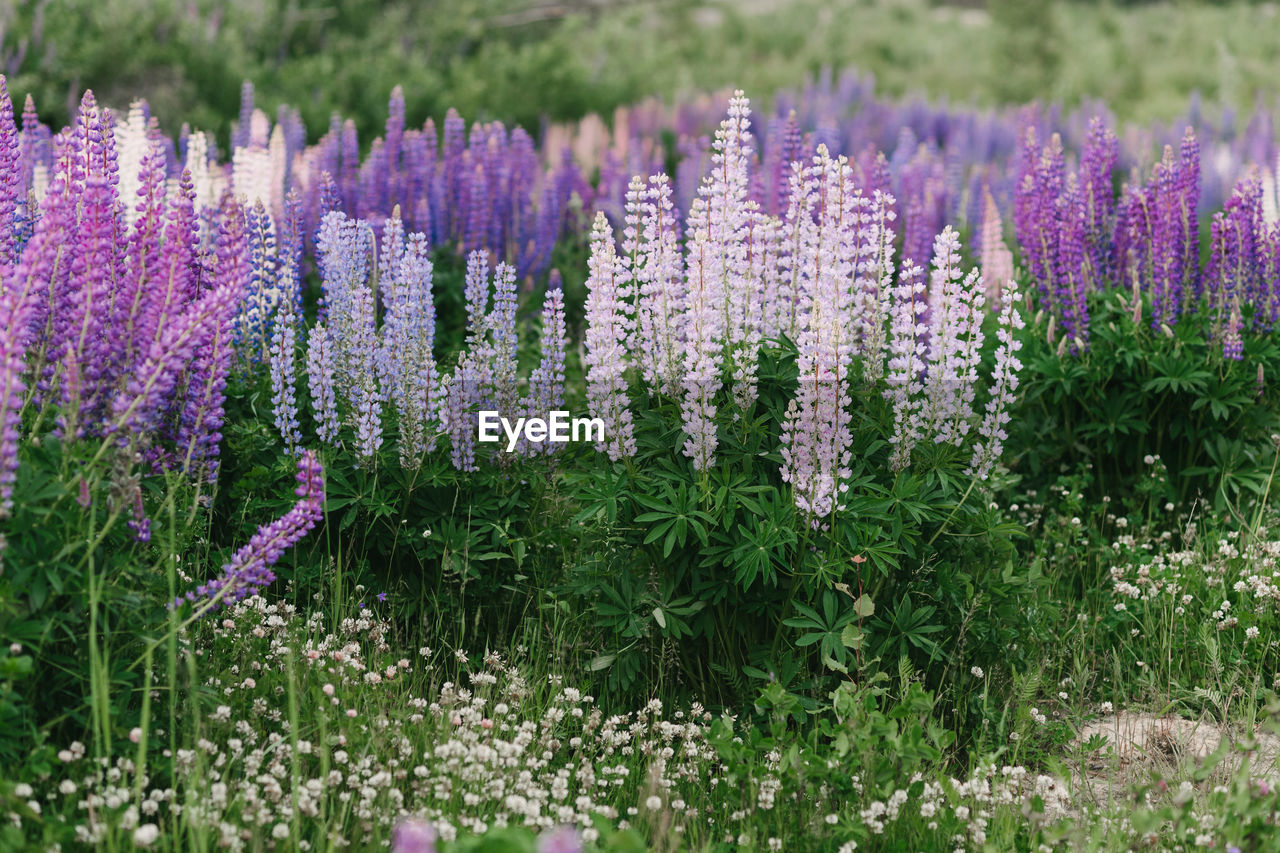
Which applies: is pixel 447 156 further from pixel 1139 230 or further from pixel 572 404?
pixel 1139 230

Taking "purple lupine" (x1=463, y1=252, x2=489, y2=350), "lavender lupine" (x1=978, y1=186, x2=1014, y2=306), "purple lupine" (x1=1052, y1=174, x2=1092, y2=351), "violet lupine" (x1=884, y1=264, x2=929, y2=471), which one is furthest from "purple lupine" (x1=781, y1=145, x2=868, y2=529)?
"lavender lupine" (x1=978, y1=186, x2=1014, y2=306)

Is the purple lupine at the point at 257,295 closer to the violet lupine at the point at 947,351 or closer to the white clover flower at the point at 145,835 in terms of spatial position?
the white clover flower at the point at 145,835

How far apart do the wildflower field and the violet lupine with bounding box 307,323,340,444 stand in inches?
0.6

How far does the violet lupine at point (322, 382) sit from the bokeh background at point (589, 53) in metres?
6.06

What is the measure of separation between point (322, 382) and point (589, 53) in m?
15.9

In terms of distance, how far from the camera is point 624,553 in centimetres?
429

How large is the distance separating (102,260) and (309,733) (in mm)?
1501

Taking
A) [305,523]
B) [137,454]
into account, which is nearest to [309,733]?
[305,523]

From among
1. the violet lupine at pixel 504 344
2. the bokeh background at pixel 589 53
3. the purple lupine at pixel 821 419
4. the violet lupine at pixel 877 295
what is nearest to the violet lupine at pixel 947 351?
the violet lupine at pixel 877 295

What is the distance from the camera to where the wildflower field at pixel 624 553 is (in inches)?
132

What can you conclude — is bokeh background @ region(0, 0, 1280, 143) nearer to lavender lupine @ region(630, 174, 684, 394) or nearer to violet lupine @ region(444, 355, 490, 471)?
violet lupine @ region(444, 355, 490, 471)

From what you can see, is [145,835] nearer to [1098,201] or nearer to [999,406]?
[999,406]

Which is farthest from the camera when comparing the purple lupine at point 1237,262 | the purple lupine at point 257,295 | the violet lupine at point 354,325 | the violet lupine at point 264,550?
the purple lupine at point 1237,262

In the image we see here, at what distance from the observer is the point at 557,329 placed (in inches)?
184
